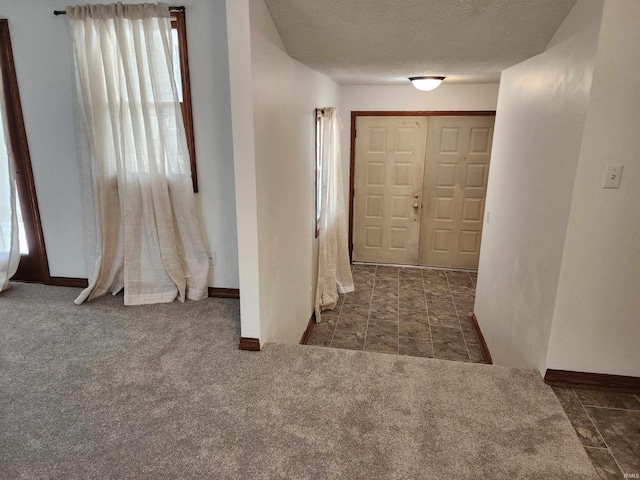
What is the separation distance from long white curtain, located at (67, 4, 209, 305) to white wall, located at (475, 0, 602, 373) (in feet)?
7.01

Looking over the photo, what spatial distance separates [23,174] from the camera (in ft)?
9.79

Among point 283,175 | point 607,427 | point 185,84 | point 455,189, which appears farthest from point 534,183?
point 455,189

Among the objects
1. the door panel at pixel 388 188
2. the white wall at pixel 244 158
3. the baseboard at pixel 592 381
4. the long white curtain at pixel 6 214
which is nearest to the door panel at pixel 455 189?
the door panel at pixel 388 188

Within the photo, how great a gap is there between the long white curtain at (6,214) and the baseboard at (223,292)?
152cm

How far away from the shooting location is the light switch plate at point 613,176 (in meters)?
1.76

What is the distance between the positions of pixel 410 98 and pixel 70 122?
3715 mm

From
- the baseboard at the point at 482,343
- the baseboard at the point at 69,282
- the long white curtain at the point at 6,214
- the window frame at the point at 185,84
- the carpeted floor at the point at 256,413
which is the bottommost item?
the baseboard at the point at 482,343

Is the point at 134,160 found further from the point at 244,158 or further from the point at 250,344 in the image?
the point at 250,344

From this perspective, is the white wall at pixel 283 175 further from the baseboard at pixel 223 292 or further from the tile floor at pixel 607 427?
the tile floor at pixel 607 427

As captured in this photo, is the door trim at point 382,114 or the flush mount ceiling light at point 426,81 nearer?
the flush mount ceiling light at point 426,81

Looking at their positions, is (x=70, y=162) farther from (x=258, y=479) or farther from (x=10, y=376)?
(x=258, y=479)

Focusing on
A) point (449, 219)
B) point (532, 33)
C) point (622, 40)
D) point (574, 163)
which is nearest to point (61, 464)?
point (574, 163)

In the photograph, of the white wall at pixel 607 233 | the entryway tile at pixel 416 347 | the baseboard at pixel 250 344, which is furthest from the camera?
the entryway tile at pixel 416 347

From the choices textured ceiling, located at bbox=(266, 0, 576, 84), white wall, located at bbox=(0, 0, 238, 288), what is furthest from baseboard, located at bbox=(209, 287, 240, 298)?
textured ceiling, located at bbox=(266, 0, 576, 84)
